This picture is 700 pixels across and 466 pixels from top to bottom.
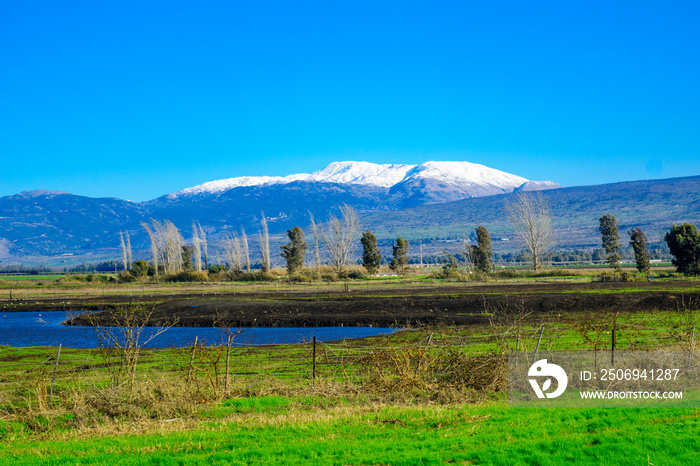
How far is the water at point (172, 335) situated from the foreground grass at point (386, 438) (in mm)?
19480

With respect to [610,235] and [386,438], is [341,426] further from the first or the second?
[610,235]

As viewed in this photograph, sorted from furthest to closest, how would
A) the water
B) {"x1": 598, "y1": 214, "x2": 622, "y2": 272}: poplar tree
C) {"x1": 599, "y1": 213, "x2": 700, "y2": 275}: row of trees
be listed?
{"x1": 598, "y1": 214, "x2": 622, "y2": 272}: poplar tree
{"x1": 599, "y1": 213, "x2": 700, "y2": 275}: row of trees
the water

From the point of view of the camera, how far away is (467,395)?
13.2 m

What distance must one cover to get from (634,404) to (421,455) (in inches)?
223

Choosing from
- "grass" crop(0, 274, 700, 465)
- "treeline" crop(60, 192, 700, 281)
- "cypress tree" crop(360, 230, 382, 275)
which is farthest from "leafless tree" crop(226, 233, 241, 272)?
"grass" crop(0, 274, 700, 465)

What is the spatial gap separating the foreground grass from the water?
19.5 m

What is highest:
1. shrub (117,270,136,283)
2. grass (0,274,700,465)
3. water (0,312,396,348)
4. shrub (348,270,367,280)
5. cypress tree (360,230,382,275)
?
cypress tree (360,230,382,275)

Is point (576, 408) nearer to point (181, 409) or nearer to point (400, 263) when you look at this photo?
point (181, 409)

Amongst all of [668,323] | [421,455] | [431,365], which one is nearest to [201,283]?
[668,323]

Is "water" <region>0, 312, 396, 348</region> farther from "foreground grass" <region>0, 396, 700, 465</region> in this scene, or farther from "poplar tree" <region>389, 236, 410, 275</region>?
"poplar tree" <region>389, 236, 410, 275</region>
